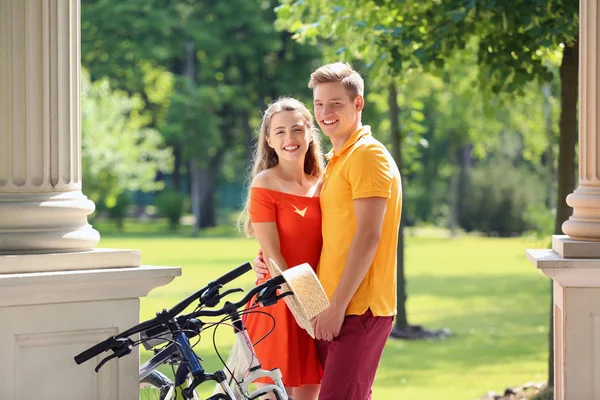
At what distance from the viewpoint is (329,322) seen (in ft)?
14.3

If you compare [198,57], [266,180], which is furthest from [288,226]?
[198,57]

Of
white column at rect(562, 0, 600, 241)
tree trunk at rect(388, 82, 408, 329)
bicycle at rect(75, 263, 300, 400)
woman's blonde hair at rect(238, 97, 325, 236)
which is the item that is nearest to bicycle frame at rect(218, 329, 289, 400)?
bicycle at rect(75, 263, 300, 400)

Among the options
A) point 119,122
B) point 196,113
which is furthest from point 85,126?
point 196,113

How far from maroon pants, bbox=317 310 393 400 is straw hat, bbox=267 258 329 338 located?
5.2 inches

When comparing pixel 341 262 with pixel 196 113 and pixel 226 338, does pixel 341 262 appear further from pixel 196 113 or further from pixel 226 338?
pixel 196 113

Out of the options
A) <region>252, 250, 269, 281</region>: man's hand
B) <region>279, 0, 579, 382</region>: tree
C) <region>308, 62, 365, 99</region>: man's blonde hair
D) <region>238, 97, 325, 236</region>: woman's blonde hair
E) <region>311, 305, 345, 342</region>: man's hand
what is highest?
<region>279, 0, 579, 382</region>: tree

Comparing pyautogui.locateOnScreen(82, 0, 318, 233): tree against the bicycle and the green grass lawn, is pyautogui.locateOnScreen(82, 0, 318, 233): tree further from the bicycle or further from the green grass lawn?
the bicycle

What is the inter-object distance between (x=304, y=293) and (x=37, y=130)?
1358 mm

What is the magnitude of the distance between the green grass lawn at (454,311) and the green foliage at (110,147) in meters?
7.95

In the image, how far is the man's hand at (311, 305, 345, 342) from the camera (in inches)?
172

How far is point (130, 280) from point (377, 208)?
1052mm

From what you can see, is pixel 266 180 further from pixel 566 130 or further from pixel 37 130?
pixel 566 130

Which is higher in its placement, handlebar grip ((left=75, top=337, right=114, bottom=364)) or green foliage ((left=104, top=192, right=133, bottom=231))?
handlebar grip ((left=75, top=337, right=114, bottom=364))

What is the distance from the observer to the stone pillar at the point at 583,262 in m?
4.75
